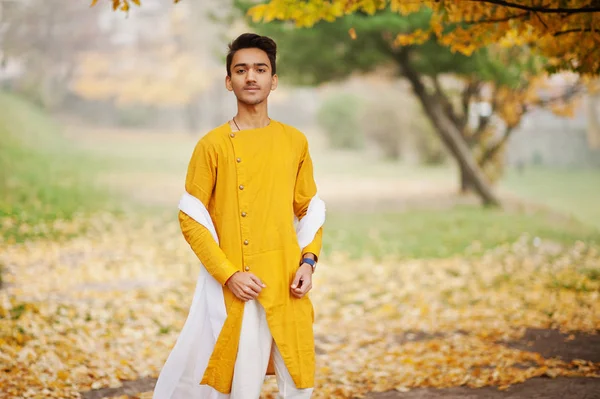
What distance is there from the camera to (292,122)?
94.3 feet

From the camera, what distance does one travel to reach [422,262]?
30.9ft

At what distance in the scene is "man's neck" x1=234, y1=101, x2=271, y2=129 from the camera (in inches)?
111

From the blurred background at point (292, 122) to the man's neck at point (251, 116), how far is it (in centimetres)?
257

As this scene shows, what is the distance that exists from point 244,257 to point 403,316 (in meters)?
4.29

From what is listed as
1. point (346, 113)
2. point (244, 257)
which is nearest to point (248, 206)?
point (244, 257)

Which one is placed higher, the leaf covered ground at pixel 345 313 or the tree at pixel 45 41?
the tree at pixel 45 41

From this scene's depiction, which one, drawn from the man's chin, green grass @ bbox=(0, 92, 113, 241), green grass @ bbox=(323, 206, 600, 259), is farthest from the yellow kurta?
green grass @ bbox=(0, 92, 113, 241)

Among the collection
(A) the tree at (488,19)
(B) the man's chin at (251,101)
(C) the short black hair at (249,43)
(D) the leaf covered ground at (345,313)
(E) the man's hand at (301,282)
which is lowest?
(D) the leaf covered ground at (345,313)

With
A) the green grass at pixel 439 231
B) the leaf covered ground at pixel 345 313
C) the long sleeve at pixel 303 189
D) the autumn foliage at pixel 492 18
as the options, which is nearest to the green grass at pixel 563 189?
the green grass at pixel 439 231

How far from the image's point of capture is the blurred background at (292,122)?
10117 mm

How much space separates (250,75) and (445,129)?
34.1 ft

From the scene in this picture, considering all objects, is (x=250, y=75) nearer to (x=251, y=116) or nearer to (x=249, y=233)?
(x=251, y=116)

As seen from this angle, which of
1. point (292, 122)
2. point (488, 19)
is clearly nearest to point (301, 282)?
point (488, 19)

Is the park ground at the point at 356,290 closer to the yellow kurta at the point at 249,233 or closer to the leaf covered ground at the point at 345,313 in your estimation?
the leaf covered ground at the point at 345,313
